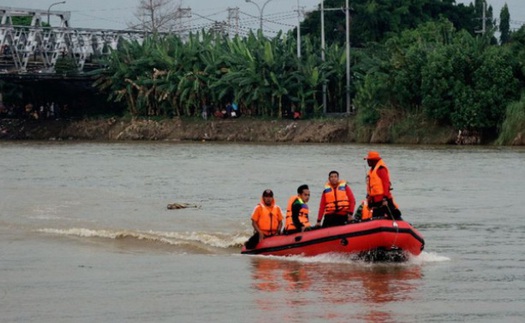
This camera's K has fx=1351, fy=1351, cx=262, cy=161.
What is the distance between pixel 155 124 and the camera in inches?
2778

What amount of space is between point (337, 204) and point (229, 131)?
4550 cm

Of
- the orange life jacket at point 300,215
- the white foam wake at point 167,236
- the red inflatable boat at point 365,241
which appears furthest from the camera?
the white foam wake at point 167,236

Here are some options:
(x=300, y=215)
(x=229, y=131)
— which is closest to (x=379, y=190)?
(x=300, y=215)

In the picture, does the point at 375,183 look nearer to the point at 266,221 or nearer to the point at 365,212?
the point at 365,212

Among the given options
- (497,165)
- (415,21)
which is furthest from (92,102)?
(497,165)

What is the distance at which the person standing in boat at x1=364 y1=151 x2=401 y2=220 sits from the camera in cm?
2108

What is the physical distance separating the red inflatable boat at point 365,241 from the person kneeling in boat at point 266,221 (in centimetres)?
62

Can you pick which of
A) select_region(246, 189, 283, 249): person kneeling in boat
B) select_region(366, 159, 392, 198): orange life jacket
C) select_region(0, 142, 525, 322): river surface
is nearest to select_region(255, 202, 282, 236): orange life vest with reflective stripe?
select_region(246, 189, 283, 249): person kneeling in boat

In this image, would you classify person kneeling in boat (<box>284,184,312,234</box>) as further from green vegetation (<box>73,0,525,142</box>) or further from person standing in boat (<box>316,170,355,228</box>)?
green vegetation (<box>73,0,525,142</box>)

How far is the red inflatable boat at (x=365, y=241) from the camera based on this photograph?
68.3ft

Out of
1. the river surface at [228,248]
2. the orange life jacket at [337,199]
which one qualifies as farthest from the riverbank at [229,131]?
the orange life jacket at [337,199]

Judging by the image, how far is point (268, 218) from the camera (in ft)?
73.2

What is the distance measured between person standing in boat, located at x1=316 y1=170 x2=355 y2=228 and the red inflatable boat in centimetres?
42

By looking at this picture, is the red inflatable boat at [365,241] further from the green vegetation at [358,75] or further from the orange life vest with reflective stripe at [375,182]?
the green vegetation at [358,75]
